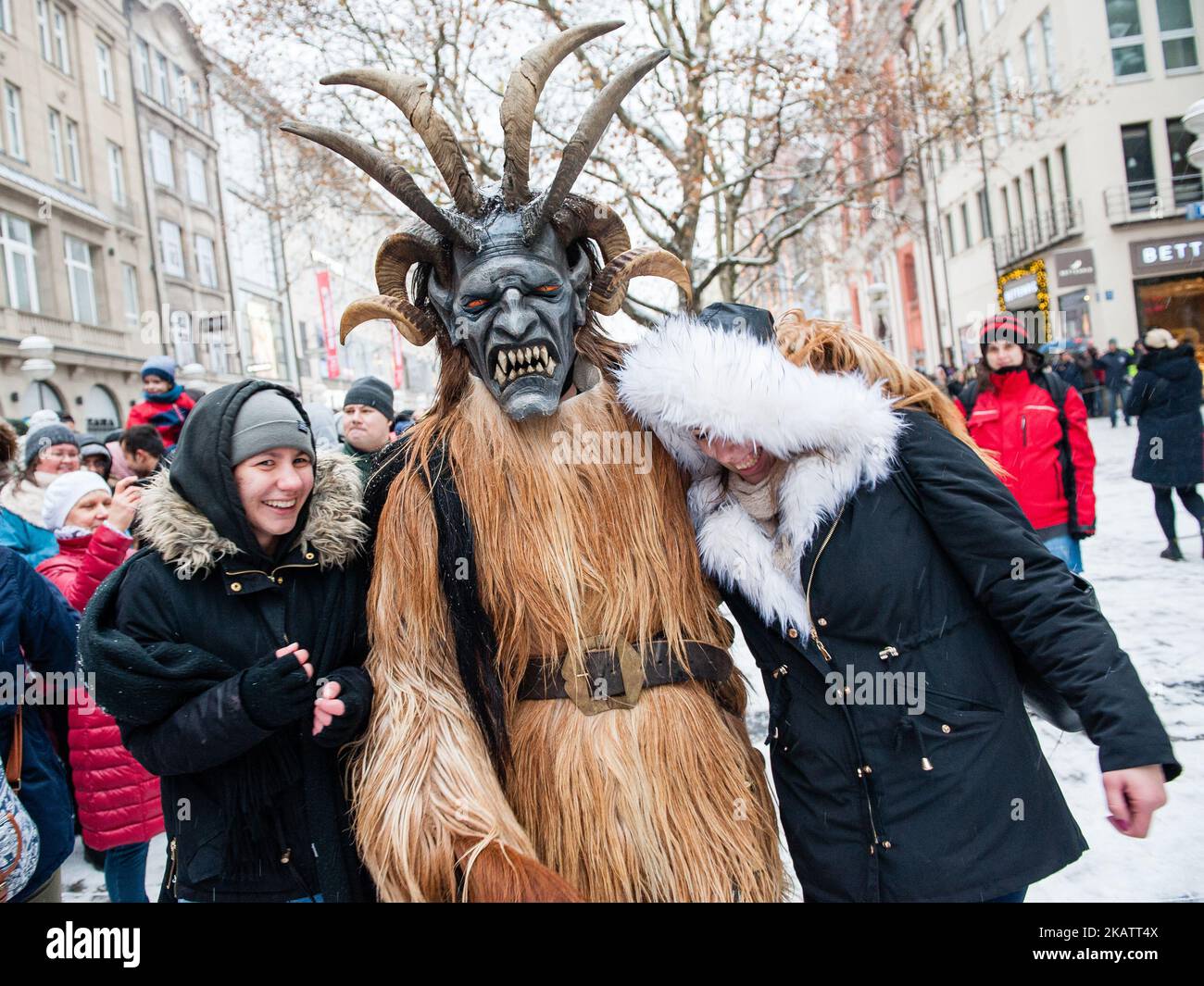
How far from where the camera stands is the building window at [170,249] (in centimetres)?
2219

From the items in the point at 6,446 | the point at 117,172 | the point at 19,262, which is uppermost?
the point at 117,172

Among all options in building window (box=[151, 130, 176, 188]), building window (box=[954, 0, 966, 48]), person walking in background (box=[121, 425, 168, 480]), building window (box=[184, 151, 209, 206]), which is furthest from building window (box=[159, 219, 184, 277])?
person walking in background (box=[121, 425, 168, 480])

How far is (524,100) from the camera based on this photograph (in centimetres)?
190

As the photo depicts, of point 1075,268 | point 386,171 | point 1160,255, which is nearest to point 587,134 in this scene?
point 386,171

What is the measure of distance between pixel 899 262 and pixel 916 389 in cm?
3419

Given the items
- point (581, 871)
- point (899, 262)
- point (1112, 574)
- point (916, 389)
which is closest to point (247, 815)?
point (581, 871)

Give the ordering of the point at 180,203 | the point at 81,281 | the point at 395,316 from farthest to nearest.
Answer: the point at 180,203 < the point at 81,281 < the point at 395,316

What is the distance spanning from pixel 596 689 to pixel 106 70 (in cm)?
2106

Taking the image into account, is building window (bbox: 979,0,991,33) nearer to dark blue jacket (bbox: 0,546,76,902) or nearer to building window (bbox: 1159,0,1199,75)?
building window (bbox: 1159,0,1199,75)

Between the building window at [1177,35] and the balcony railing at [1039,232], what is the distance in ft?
10.2

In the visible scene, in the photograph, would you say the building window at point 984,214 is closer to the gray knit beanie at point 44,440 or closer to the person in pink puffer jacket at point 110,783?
the gray knit beanie at point 44,440

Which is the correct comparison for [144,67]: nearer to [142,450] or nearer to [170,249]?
[170,249]
